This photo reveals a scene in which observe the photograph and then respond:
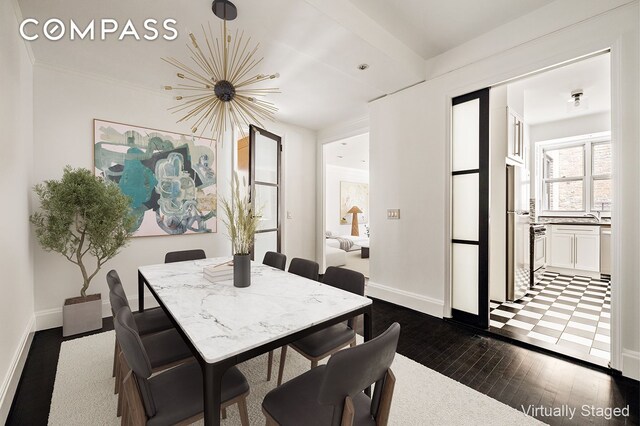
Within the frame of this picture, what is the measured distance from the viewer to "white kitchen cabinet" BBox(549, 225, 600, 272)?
474 cm

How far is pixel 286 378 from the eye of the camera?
6.51ft

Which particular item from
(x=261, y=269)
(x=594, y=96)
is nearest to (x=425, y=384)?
(x=261, y=269)

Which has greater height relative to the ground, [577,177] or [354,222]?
[577,177]

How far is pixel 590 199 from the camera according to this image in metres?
5.29

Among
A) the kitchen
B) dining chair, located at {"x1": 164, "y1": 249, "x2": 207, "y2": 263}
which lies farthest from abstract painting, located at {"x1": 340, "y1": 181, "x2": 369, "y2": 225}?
dining chair, located at {"x1": 164, "y1": 249, "x2": 207, "y2": 263}

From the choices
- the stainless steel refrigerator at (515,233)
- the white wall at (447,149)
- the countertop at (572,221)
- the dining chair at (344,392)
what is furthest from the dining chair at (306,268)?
the countertop at (572,221)

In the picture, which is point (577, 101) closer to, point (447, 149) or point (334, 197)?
point (447, 149)

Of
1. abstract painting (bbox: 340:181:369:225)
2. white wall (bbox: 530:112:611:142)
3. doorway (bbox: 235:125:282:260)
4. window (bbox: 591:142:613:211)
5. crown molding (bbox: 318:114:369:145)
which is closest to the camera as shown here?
doorway (bbox: 235:125:282:260)

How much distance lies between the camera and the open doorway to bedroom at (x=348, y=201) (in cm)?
697

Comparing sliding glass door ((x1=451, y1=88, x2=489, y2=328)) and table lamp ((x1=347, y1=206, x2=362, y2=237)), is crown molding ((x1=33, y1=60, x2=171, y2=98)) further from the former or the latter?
table lamp ((x1=347, y1=206, x2=362, y2=237))

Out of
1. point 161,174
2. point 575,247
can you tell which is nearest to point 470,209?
point 575,247

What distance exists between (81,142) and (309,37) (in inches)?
110

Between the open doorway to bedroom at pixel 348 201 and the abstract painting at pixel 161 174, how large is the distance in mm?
3492

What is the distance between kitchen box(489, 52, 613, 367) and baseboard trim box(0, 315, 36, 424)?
12.9 ft
